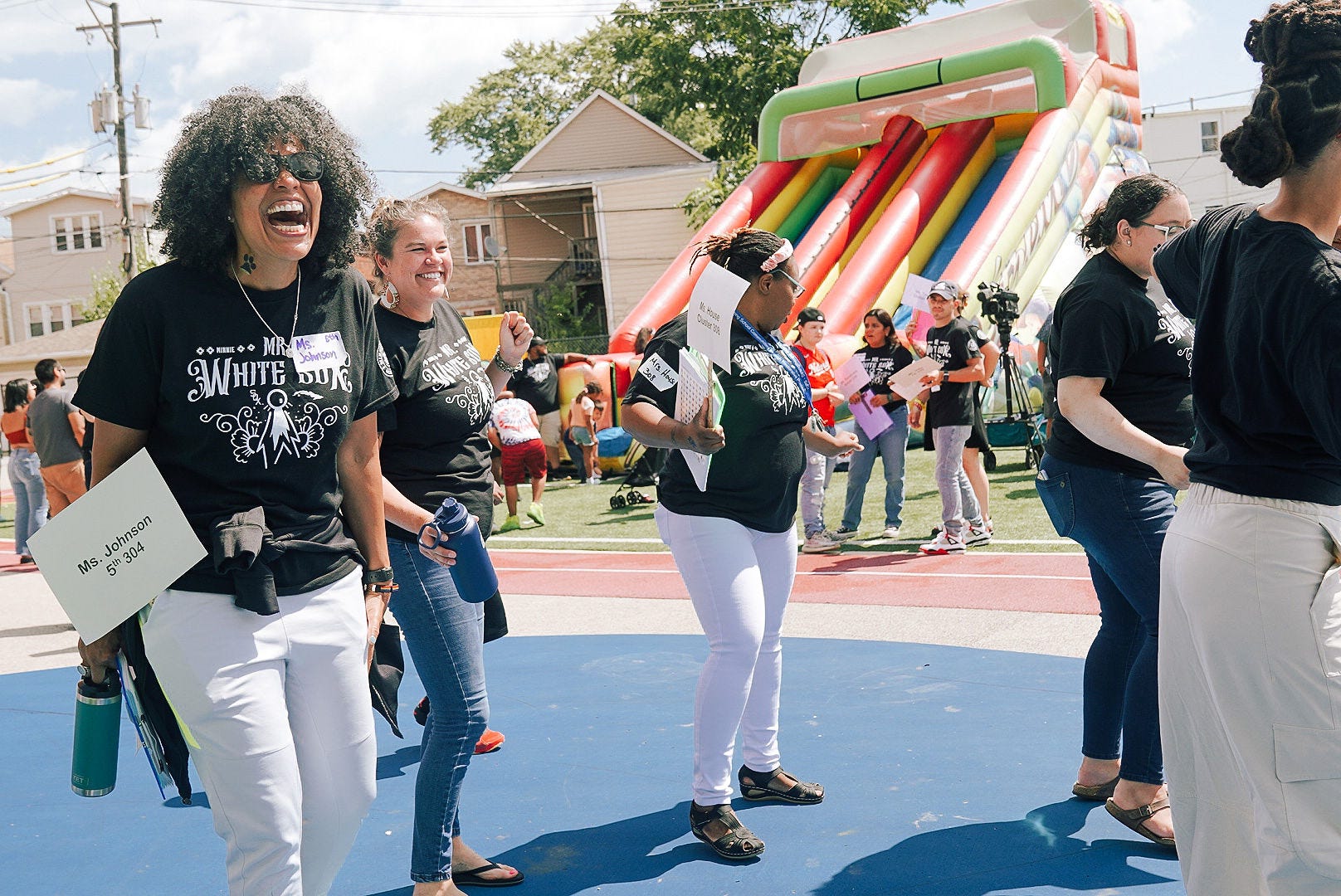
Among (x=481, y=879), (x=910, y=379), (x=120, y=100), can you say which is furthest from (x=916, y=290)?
(x=120, y=100)

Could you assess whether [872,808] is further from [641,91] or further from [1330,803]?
[641,91]

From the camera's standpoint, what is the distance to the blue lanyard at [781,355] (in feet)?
14.0

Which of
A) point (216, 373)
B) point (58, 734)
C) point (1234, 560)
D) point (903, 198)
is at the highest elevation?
point (903, 198)

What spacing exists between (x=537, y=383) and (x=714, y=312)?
12.3 metres

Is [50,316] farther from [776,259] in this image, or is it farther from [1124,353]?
[1124,353]

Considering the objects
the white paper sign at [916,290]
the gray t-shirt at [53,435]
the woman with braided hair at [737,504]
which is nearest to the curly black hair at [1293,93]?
the woman with braided hair at [737,504]

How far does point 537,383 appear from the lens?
16031 millimetres

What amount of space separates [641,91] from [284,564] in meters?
41.9

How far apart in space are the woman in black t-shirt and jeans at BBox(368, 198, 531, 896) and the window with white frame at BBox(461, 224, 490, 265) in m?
37.9

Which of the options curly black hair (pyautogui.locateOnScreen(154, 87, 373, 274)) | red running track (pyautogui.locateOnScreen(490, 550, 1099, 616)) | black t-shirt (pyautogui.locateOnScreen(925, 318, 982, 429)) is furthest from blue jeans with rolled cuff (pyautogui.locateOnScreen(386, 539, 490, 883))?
black t-shirt (pyautogui.locateOnScreen(925, 318, 982, 429))

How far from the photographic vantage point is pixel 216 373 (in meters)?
2.66

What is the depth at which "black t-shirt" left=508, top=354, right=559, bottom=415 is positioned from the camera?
1579cm

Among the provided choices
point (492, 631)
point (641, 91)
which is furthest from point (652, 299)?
point (641, 91)

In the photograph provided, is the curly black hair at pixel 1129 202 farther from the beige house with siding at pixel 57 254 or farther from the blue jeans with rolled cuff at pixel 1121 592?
the beige house with siding at pixel 57 254
